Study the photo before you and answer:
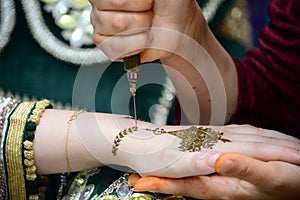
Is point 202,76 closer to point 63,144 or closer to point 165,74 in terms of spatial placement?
Answer: point 165,74

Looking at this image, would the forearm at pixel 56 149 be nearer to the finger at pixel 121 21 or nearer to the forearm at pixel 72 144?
the forearm at pixel 72 144

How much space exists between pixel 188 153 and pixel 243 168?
83 mm

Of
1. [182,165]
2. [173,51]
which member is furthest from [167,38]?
[182,165]

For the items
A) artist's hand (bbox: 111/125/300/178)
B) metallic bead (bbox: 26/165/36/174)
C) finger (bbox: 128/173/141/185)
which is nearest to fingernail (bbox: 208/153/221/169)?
artist's hand (bbox: 111/125/300/178)

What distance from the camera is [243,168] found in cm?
67

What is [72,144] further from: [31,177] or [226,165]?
[226,165]

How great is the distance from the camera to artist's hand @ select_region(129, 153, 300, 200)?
687 millimetres

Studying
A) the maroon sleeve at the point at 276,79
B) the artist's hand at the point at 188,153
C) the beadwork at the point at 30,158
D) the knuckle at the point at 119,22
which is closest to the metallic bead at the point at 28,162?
the beadwork at the point at 30,158

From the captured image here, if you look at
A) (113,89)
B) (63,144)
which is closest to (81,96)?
(113,89)

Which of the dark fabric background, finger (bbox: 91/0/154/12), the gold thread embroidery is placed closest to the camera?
finger (bbox: 91/0/154/12)

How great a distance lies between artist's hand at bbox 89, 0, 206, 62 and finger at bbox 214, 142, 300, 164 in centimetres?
14

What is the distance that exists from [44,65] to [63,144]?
0.59 ft

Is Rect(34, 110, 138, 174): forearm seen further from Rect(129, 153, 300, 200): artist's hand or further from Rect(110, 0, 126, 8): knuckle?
Rect(110, 0, 126, 8): knuckle

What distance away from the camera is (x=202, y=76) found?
2.89ft
